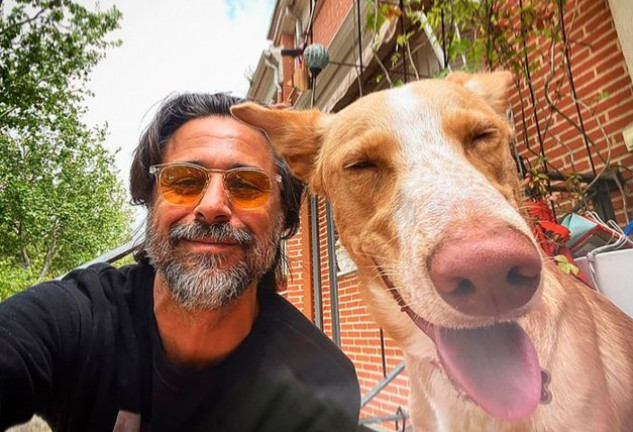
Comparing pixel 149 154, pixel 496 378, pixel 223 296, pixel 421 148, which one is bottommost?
pixel 496 378

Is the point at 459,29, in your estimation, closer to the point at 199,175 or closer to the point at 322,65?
the point at 322,65

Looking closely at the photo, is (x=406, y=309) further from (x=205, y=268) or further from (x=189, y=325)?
(x=189, y=325)

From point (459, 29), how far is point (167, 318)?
2.03 m

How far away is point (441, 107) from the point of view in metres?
1.12

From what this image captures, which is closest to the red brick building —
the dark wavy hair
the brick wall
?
the brick wall

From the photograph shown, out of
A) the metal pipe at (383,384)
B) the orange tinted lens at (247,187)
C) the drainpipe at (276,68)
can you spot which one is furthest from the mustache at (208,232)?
the drainpipe at (276,68)

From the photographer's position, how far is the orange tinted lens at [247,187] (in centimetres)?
148

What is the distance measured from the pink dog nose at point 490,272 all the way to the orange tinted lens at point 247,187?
0.98 metres

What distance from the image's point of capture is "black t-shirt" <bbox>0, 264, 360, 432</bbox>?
116cm

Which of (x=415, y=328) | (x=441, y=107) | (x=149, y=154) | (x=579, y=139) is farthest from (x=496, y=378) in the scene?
(x=579, y=139)

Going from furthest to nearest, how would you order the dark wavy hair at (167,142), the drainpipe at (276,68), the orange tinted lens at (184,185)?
the drainpipe at (276,68)
the dark wavy hair at (167,142)
the orange tinted lens at (184,185)

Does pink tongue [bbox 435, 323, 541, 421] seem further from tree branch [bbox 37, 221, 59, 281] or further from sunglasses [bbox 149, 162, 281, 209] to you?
tree branch [bbox 37, 221, 59, 281]

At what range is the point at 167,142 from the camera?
1.71 metres

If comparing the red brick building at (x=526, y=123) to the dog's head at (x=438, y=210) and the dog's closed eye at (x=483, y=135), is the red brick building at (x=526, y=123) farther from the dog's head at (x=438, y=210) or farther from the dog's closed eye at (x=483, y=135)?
the dog's closed eye at (x=483, y=135)
